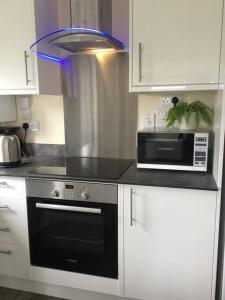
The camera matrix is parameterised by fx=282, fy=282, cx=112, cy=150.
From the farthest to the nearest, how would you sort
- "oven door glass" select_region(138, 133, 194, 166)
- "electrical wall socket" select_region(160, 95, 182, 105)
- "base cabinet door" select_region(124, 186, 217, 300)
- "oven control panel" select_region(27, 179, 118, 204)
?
1. "electrical wall socket" select_region(160, 95, 182, 105)
2. "oven door glass" select_region(138, 133, 194, 166)
3. "oven control panel" select_region(27, 179, 118, 204)
4. "base cabinet door" select_region(124, 186, 217, 300)

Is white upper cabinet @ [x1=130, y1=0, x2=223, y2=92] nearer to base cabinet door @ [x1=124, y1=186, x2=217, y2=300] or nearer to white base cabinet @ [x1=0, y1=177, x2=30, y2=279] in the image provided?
base cabinet door @ [x1=124, y1=186, x2=217, y2=300]

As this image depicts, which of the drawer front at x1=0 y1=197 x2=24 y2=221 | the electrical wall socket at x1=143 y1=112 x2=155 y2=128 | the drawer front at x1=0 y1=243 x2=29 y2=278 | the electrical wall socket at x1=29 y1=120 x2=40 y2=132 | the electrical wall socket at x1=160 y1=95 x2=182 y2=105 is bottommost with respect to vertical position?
the drawer front at x1=0 y1=243 x2=29 y2=278

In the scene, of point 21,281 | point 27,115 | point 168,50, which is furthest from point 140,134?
point 21,281

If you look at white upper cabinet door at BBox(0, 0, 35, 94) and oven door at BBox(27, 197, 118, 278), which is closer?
oven door at BBox(27, 197, 118, 278)

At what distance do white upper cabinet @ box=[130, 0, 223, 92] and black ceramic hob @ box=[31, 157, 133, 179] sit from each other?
0.60 m

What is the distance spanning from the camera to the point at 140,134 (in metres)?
1.96

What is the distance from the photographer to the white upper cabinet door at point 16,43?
198 cm

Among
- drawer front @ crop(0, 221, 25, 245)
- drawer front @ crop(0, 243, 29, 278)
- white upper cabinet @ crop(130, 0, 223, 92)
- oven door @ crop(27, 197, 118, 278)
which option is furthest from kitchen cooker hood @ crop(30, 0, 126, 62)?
drawer front @ crop(0, 243, 29, 278)

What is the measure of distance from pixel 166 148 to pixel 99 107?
0.71 m

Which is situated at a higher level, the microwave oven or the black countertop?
the microwave oven

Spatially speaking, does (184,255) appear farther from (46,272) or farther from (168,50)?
(168,50)

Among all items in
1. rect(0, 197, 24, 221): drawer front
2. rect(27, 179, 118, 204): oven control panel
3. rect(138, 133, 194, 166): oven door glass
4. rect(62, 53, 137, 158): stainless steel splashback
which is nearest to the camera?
rect(27, 179, 118, 204): oven control panel

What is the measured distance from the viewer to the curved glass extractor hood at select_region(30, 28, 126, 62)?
178 cm

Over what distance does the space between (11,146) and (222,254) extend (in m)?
1.61
